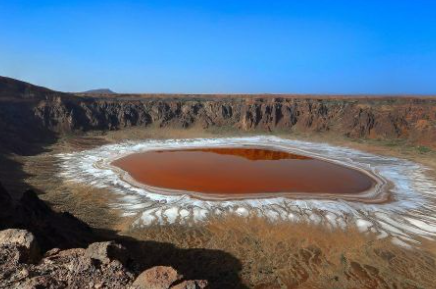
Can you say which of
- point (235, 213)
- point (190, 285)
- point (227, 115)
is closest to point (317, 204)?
point (235, 213)

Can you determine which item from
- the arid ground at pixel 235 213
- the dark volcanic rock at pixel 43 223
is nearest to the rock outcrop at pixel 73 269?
the dark volcanic rock at pixel 43 223

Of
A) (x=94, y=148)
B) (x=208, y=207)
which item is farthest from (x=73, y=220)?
(x=94, y=148)

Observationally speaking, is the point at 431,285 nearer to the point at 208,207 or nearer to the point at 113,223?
the point at 208,207

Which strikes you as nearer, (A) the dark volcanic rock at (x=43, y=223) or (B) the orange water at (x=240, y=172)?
(A) the dark volcanic rock at (x=43, y=223)

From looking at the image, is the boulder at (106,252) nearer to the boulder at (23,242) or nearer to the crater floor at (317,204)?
the boulder at (23,242)

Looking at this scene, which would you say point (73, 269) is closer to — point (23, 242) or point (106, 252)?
point (106, 252)
